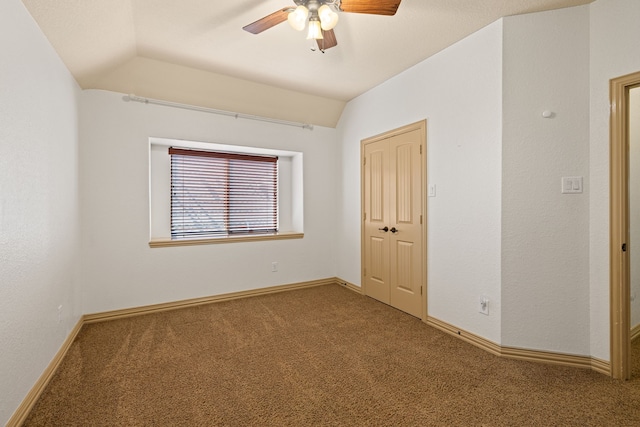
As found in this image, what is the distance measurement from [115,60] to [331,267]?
3.58m

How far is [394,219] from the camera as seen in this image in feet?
11.3

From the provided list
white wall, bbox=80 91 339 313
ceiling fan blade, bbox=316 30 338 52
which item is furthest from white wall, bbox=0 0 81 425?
ceiling fan blade, bbox=316 30 338 52

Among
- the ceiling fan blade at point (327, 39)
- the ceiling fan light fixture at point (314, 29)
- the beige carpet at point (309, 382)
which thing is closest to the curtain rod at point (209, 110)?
the ceiling fan blade at point (327, 39)

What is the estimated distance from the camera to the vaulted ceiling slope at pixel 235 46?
2.15m

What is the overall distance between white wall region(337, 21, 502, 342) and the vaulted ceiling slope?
0.24 meters

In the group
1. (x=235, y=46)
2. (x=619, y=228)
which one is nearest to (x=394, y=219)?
(x=619, y=228)

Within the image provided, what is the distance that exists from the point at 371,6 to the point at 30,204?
2.46 metres

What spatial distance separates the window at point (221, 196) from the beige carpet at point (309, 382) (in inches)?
50.6

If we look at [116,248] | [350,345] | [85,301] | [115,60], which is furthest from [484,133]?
[85,301]

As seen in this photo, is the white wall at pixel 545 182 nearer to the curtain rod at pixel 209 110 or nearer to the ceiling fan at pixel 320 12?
the ceiling fan at pixel 320 12

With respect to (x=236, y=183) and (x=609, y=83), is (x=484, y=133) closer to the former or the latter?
(x=609, y=83)

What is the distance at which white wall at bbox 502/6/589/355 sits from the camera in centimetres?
218

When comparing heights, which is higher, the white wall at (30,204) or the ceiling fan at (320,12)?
the ceiling fan at (320,12)

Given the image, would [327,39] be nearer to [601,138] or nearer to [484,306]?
[601,138]
